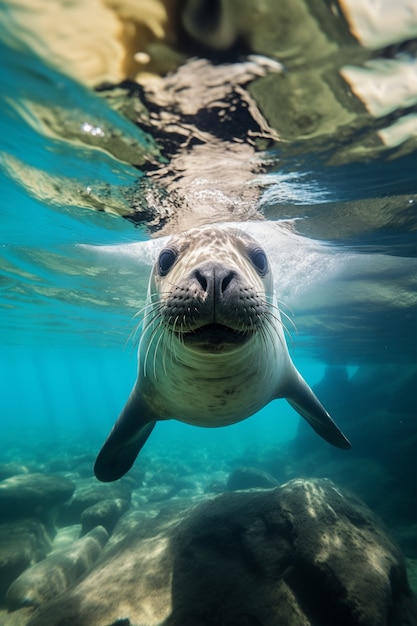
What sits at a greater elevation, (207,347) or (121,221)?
(121,221)

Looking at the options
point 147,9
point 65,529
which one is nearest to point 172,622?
point 147,9

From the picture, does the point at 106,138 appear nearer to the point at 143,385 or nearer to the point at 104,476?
the point at 143,385

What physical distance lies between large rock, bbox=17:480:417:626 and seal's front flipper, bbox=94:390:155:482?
109cm

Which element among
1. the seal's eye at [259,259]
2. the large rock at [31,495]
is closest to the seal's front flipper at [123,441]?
the seal's eye at [259,259]

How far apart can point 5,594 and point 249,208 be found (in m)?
7.75

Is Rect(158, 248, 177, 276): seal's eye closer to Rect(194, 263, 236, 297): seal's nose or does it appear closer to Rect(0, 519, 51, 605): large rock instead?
Rect(194, 263, 236, 297): seal's nose

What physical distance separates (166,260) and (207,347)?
1.28 metres

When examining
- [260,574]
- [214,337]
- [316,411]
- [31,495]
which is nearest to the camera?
[214,337]

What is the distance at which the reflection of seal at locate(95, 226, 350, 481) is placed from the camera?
218 centimetres

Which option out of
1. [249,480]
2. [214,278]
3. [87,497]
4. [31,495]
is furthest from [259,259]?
[249,480]

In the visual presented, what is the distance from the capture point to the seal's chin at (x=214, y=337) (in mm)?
2219

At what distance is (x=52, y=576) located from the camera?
5.69 m

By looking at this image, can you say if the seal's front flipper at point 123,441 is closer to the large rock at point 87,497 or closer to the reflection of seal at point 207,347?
the reflection of seal at point 207,347

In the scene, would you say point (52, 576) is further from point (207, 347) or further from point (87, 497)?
point (207, 347)
